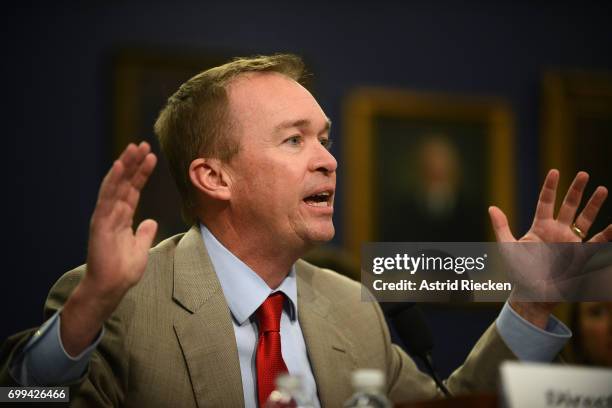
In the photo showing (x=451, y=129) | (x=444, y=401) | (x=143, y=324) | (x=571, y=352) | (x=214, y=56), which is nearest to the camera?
(x=444, y=401)

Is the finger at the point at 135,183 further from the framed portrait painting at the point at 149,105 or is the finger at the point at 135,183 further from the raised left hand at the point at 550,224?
the framed portrait painting at the point at 149,105

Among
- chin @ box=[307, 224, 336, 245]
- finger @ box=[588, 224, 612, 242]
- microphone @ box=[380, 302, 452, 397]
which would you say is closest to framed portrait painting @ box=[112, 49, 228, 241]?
chin @ box=[307, 224, 336, 245]

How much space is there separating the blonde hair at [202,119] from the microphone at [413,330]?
582 millimetres

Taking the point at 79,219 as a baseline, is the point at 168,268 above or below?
above

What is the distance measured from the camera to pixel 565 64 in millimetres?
4227

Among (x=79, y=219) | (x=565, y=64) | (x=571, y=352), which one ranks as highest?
(x=565, y=64)

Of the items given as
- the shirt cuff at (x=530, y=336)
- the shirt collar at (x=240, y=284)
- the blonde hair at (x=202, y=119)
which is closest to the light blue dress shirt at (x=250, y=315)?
the shirt collar at (x=240, y=284)

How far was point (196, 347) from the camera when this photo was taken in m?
1.62

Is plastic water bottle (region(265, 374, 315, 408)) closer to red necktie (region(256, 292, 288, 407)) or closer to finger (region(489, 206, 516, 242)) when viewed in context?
red necktie (region(256, 292, 288, 407))

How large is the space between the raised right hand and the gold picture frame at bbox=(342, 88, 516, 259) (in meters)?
2.50

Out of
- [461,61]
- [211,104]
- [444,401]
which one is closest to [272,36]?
[461,61]

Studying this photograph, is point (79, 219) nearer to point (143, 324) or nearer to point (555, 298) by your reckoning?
point (143, 324)

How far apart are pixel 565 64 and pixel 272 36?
65.0 inches

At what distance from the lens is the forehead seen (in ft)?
6.19
